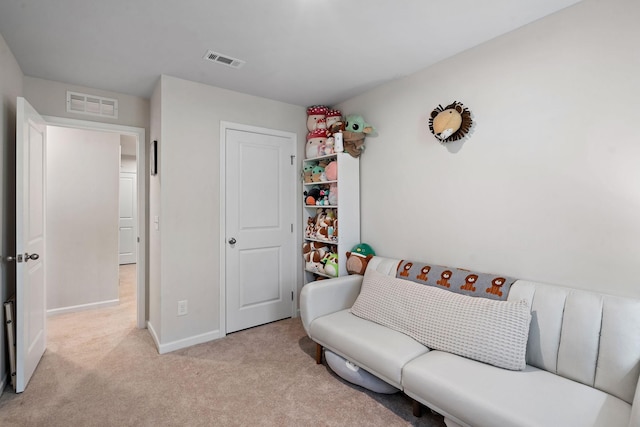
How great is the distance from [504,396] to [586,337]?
55cm

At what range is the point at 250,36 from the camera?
2025mm

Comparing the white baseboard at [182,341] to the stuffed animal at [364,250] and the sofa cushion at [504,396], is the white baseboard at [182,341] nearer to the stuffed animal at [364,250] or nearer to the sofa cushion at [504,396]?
the stuffed animal at [364,250]

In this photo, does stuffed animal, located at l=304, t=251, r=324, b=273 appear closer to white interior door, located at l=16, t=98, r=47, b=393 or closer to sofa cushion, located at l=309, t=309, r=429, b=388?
sofa cushion, located at l=309, t=309, r=429, b=388

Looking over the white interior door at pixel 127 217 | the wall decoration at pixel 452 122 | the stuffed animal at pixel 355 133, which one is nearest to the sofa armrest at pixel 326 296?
the stuffed animal at pixel 355 133

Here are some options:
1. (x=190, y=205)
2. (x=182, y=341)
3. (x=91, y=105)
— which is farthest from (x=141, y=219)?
(x=182, y=341)

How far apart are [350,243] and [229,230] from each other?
3.83 ft

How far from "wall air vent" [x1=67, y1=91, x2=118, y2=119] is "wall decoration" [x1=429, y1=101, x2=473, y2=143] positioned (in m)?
2.92

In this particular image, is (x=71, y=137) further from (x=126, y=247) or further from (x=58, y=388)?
(x=126, y=247)

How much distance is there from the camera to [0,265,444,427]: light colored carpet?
70.4 inches

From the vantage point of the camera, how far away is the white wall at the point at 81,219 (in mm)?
3525

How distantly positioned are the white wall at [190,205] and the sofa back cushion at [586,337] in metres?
2.44

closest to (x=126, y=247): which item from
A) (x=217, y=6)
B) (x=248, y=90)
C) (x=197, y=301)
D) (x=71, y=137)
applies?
(x=71, y=137)

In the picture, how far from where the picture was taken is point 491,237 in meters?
2.10

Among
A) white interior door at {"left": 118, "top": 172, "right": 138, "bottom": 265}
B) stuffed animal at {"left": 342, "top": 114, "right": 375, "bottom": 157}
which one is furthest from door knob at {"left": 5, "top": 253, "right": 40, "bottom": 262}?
white interior door at {"left": 118, "top": 172, "right": 138, "bottom": 265}
